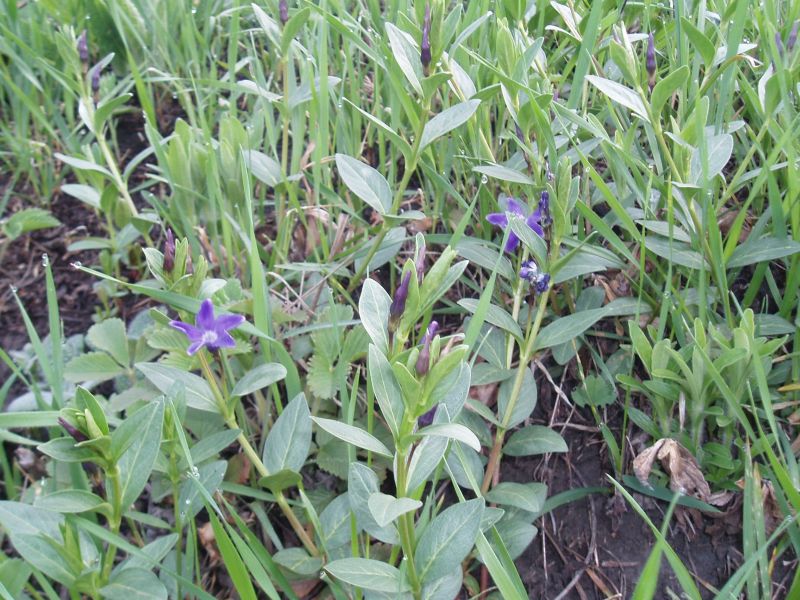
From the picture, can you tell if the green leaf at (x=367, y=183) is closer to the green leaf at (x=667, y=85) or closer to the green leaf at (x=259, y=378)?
the green leaf at (x=259, y=378)

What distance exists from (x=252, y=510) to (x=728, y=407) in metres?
1.03

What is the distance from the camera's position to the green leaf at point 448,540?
3.81ft

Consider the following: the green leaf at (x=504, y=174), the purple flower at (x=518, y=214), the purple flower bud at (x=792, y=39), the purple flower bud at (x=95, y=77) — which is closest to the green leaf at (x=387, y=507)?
the purple flower at (x=518, y=214)

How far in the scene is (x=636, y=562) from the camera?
1.50 m

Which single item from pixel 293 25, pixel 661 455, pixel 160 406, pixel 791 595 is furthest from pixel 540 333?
pixel 293 25

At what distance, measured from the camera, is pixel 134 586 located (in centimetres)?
127

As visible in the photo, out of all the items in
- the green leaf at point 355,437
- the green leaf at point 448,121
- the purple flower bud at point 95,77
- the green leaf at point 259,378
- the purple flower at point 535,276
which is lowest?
the purple flower at point 535,276

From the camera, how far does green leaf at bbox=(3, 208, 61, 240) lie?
246 cm

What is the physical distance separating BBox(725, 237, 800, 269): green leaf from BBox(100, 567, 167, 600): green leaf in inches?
52.1

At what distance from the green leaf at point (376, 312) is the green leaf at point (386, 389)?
2.4 inches

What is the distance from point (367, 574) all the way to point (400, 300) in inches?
17.4

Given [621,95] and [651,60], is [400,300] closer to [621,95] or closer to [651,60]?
[621,95]

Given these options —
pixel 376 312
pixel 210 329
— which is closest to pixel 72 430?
pixel 210 329

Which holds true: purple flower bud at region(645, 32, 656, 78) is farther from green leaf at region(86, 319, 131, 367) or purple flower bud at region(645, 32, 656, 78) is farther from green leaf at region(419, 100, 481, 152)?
green leaf at region(86, 319, 131, 367)
